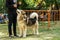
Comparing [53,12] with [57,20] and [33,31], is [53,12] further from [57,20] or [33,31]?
[33,31]

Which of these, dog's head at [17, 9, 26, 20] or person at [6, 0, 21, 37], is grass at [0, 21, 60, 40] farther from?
dog's head at [17, 9, 26, 20]

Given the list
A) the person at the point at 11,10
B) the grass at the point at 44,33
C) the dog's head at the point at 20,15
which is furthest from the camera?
the grass at the point at 44,33

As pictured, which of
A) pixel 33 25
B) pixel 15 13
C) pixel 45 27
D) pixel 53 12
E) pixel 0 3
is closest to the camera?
pixel 15 13

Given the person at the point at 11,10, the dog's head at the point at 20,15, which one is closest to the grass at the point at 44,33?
the person at the point at 11,10

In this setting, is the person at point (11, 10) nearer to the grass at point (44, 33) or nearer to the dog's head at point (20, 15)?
the dog's head at point (20, 15)

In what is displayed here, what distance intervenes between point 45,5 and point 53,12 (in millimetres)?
4254

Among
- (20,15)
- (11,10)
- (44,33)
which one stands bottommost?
(44,33)

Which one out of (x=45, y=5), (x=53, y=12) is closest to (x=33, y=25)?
(x=53, y=12)

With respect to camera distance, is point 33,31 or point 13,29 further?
point 33,31

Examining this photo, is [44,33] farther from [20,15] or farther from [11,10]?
[11,10]

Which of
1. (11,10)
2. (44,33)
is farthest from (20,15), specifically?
(44,33)

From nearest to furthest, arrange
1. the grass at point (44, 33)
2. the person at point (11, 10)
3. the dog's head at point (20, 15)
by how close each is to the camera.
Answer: the person at point (11, 10) → the dog's head at point (20, 15) → the grass at point (44, 33)

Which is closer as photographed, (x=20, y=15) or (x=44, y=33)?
(x=20, y=15)

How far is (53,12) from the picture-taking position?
14750 mm
